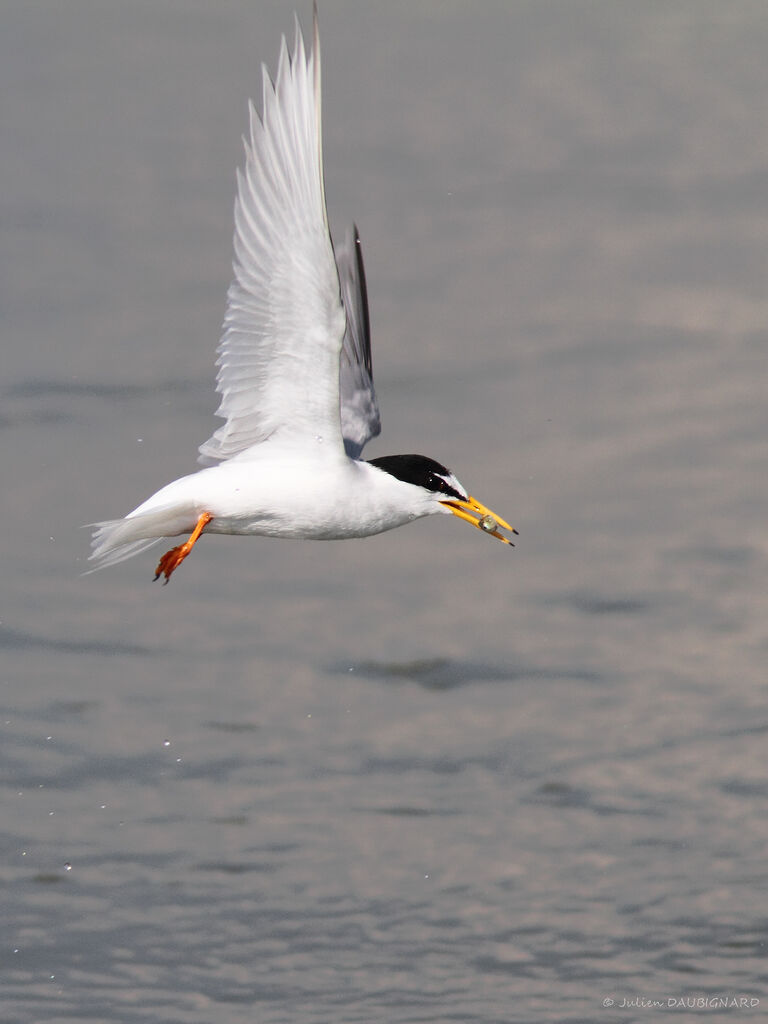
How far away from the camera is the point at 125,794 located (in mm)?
11656

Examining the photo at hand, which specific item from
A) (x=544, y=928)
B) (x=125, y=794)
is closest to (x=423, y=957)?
(x=544, y=928)

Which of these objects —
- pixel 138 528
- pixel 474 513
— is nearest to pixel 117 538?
pixel 138 528

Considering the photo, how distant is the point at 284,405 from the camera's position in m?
7.14

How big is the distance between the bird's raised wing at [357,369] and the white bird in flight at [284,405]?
525 millimetres

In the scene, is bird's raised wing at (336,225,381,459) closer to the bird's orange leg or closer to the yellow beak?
the yellow beak

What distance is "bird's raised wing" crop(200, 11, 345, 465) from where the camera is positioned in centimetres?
630

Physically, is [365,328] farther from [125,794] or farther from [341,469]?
[125,794]

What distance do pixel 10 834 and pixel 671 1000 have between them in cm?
477

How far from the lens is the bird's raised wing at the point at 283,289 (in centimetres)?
630

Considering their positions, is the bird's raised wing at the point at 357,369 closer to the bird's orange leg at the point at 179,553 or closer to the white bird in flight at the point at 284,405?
the white bird in flight at the point at 284,405

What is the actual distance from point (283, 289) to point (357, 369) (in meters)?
1.59

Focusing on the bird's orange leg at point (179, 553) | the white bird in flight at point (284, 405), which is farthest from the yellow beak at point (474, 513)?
the bird's orange leg at point (179, 553)

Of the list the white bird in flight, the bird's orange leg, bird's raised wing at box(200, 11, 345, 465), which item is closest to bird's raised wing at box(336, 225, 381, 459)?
the white bird in flight

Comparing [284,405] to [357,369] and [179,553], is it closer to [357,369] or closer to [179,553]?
[179,553]
